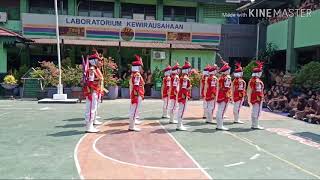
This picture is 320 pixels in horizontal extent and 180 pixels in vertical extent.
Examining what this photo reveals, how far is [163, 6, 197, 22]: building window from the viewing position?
1236 inches

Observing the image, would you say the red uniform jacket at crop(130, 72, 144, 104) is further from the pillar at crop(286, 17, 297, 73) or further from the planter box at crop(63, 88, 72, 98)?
the pillar at crop(286, 17, 297, 73)

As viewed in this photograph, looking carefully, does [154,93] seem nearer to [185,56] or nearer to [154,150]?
[185,56]

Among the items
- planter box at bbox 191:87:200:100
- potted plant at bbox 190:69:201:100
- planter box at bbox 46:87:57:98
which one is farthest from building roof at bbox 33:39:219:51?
planter box at bbox 191:87:200:100

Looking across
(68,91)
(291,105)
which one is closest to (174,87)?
(291,105)

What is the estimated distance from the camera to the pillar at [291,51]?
25.8 meters

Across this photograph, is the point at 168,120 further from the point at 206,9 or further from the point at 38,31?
the point at 206,9

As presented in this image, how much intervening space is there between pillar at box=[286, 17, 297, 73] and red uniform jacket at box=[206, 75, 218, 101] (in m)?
12.5

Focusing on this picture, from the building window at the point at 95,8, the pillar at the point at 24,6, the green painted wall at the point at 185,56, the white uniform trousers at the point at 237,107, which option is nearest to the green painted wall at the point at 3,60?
the pillar at the point at 24,6

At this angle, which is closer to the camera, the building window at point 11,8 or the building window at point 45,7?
the building window at point 11,8

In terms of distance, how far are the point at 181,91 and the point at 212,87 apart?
4.93 feet

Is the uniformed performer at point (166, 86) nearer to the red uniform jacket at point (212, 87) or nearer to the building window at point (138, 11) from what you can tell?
the red uniform jacket at point (212, 87)

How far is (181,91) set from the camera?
1367 centimetres

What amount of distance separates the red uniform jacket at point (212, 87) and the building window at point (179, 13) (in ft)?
56.6

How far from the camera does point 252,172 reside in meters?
8.57
